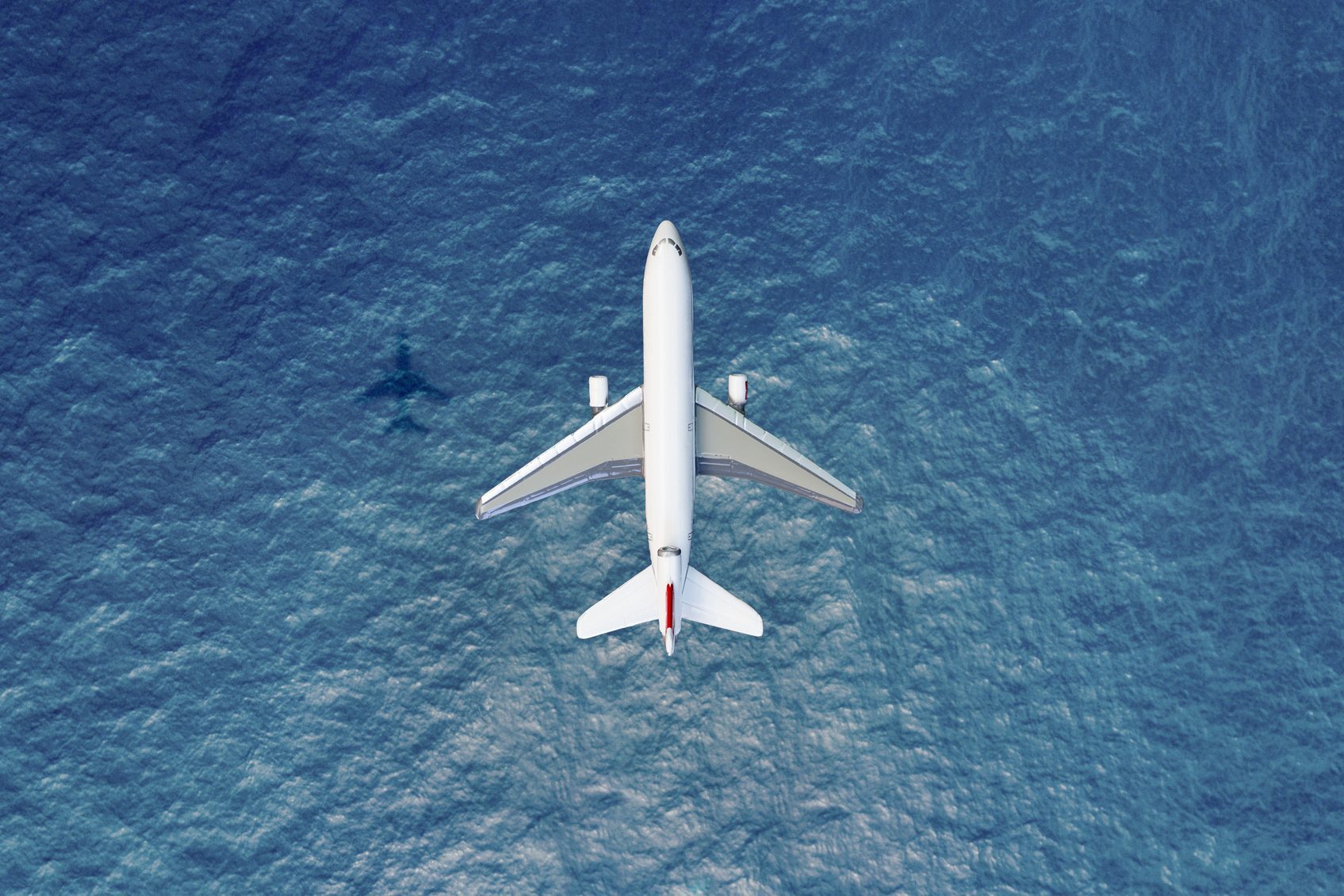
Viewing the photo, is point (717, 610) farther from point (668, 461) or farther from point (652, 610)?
point (668, 461)

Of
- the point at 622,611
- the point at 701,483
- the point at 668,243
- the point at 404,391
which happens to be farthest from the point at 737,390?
the point at 404,391

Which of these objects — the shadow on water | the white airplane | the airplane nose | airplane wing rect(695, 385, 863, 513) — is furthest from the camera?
the shadow on water

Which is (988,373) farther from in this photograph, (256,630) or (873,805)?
(256,630)

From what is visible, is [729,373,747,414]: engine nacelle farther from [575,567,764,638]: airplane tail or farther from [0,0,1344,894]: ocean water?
[575,567,764,638]: airplane tail

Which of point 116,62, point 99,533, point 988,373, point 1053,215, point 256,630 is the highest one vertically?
point 116,62

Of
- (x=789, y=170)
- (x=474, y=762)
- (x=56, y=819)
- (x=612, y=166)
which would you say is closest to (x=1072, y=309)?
(x=789, y=170)

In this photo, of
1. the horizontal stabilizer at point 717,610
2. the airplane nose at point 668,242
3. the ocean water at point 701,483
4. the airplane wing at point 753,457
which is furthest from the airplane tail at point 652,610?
the airplane nose at point 668,242

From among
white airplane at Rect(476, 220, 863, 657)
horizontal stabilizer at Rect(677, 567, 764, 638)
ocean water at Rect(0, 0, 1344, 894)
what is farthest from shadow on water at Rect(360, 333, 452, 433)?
horizontal stabilizer at Rect(677, 567, 764, 638)
